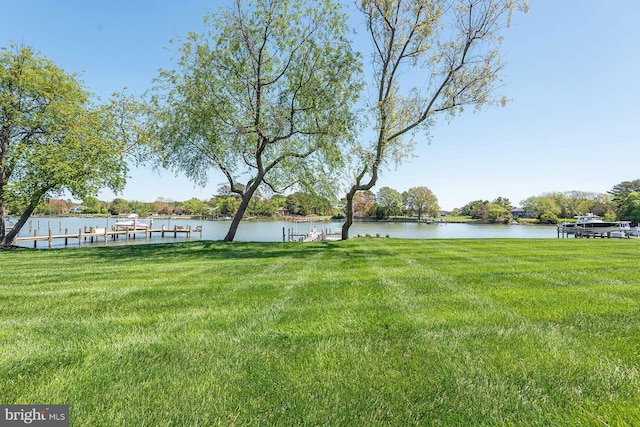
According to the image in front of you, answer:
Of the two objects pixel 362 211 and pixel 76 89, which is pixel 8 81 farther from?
pixel 362 211

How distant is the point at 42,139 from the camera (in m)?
15.3

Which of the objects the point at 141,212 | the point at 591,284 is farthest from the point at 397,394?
the point at 141,212

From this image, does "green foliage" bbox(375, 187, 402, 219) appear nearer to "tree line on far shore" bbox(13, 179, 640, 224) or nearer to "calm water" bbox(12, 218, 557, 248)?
"tree line on far shore" bbox(13, 179, 640, 224)

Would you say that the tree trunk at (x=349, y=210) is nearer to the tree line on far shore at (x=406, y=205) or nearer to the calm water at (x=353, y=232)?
the calm water at (x=353, y=232)

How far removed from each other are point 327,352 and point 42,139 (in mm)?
19078

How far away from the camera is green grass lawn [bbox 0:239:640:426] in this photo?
2172 mm

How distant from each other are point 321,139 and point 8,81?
1493cm

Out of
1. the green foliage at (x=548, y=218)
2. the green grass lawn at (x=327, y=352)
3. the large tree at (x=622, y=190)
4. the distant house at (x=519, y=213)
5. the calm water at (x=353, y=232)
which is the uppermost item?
the large tree at (x=622, y=190)

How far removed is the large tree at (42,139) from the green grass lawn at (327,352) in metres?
11.3

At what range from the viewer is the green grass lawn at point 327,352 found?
2.17 metres

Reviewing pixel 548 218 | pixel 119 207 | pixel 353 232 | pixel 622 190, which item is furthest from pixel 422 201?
pixel 119 207

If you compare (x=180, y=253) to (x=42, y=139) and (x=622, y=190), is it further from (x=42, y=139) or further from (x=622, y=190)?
(x=622, y=190)

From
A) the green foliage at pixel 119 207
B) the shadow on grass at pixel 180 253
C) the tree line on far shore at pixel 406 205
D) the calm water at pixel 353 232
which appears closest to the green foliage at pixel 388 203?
the tree line on far shore at pixel 406 205

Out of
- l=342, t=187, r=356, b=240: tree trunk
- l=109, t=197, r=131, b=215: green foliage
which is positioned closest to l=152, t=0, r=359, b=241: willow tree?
l=342, t=187, r=356, b=240: tree trunk
